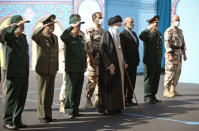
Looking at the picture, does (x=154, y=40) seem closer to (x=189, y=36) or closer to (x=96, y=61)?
(x=96, y=61)

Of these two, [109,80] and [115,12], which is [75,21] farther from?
[115,12]

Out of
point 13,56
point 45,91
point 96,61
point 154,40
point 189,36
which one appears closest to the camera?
point 13,56

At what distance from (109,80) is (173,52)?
8.74ft

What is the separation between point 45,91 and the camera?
509 cm

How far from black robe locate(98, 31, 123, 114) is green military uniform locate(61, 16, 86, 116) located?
44 cm

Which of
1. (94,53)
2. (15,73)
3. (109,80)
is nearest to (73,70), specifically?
(109,80)

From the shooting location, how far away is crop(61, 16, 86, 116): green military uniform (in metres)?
5.54

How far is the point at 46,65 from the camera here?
5.06 m

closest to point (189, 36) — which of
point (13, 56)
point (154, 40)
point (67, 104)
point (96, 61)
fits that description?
point (154, 40)

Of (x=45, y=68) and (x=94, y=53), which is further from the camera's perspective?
(x=94, y=53)

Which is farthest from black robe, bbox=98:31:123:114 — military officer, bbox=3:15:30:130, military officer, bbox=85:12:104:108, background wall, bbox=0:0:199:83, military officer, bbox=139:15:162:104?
background wall, bbox=0:0:199:83

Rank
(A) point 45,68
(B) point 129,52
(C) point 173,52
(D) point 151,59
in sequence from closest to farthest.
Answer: (A) point 45,68, (B) point 129,52, (D) point 151,59, (C) point 173,52

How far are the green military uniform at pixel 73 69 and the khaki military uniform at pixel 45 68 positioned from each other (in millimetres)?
358

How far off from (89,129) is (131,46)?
251 cm
